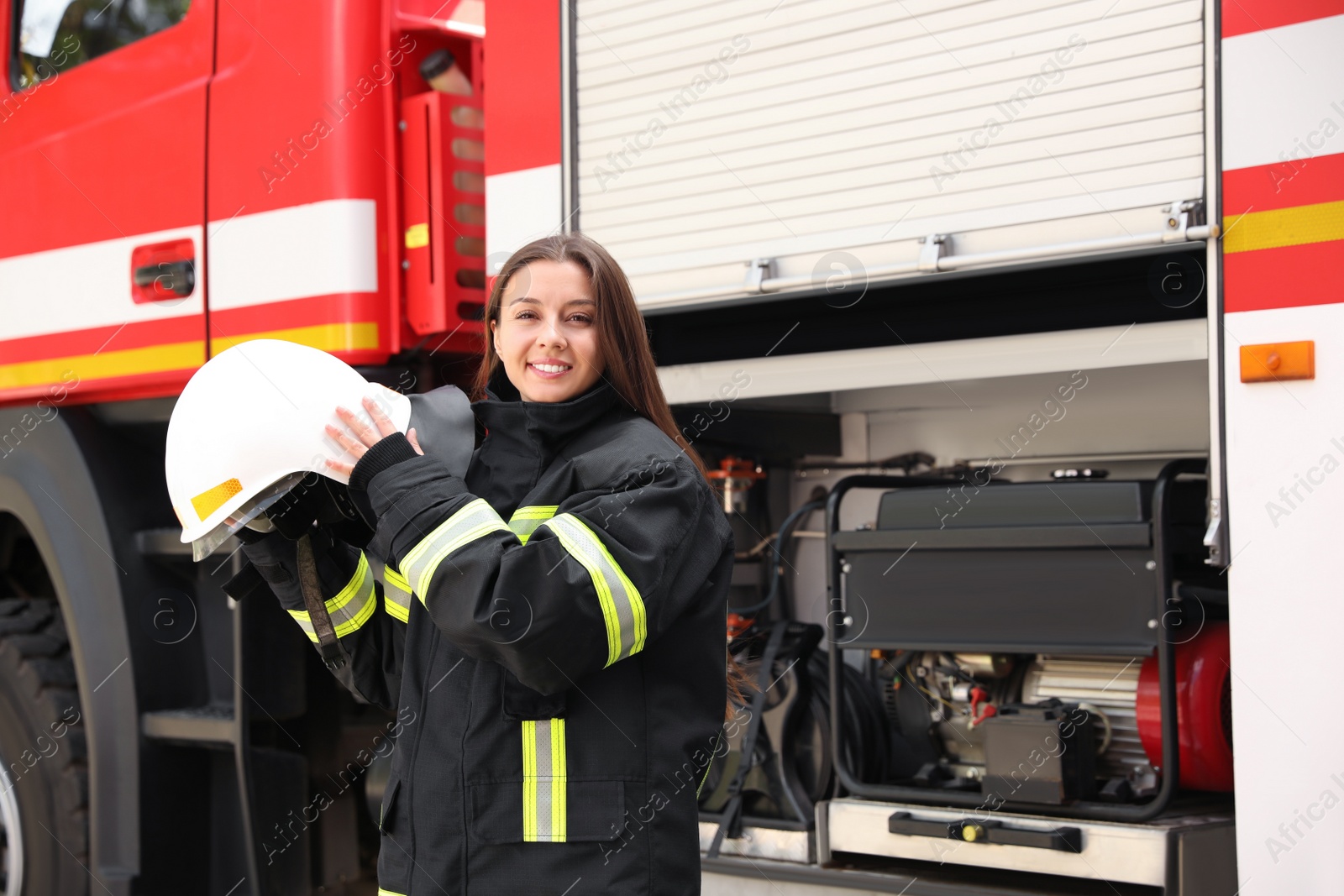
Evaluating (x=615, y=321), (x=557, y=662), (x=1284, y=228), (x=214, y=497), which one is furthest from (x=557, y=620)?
(x=1284, y=228)

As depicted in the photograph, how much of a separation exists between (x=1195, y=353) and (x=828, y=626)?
920 mm

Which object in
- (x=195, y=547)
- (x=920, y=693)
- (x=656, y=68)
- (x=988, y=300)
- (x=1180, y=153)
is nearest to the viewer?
(x=195, y=547)

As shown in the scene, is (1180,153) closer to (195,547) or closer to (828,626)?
(828,626)

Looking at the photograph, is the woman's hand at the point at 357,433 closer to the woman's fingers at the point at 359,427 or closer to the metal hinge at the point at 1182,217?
the woman's fingers at the point at 359,427

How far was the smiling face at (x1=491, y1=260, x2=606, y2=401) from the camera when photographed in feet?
5.53

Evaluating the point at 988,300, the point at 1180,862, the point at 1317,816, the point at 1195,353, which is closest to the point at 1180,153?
the point at 1195,353

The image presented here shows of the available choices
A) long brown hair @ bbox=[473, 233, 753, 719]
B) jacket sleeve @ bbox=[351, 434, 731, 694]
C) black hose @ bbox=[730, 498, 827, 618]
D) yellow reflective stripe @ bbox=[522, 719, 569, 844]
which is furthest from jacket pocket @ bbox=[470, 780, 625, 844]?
black hose @ bbox=[730, 498, 827, 618]

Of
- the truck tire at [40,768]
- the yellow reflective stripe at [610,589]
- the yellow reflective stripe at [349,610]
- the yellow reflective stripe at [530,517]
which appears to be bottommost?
the truck tire at [40,768]

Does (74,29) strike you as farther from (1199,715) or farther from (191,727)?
(1199,715)

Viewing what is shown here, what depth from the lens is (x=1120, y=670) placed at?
2.57 m

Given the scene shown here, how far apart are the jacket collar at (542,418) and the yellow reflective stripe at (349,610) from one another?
0.33m

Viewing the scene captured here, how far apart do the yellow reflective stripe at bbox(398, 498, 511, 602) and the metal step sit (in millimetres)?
1839

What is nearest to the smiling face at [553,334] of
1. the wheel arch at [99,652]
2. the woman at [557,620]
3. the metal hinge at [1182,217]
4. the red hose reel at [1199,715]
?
the woman at [557,620]

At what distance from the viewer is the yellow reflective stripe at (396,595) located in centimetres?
187
